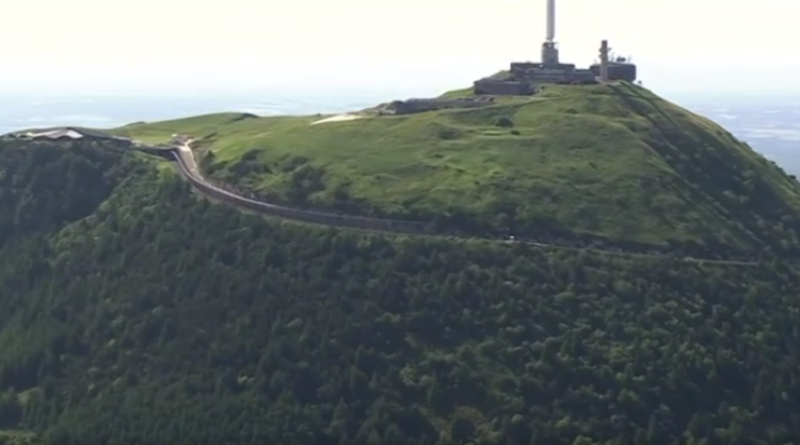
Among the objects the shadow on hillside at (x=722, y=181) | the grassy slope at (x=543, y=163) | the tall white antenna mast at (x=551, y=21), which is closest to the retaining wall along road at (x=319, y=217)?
the grassy slope at (x=543, y=163)

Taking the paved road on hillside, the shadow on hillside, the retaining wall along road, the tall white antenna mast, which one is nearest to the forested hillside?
the paved road on hillside

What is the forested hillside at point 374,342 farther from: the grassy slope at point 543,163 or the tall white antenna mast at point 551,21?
the tall white antenna mast at point 551,21

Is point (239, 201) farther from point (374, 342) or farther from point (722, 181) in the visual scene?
point (722, 181)

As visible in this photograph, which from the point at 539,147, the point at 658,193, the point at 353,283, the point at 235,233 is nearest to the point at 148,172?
the point at 235,233

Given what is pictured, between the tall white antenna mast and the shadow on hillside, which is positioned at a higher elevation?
the tall white antenna mast

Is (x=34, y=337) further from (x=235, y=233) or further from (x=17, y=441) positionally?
(x=235, y=233)

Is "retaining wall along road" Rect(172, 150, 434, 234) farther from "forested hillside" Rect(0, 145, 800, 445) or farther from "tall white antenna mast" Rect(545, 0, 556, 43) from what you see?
"tall white antenna mast" Rect(545, 0, 556, 43)
